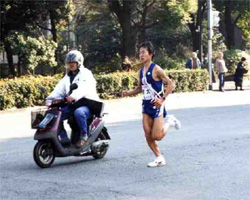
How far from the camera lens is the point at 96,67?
130ft

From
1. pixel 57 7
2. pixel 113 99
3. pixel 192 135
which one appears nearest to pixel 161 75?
pixel 192 135

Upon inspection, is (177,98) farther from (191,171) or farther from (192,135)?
(191,171)

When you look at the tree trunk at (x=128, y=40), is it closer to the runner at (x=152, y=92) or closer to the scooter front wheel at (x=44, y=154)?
the scooter front wheel at (x=44, y=154)

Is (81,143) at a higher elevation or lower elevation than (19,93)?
higher

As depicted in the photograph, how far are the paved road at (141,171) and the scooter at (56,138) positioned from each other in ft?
0.56

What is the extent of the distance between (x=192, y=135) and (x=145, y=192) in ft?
18.5

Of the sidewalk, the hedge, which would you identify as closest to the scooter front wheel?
the sidewalk

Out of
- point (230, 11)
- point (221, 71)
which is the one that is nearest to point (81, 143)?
point (221, 71)

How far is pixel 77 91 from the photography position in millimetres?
10281

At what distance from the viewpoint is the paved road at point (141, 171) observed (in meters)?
8.05

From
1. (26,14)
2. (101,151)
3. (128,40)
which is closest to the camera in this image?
(101,151)

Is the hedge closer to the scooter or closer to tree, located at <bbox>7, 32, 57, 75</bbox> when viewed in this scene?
the scooter

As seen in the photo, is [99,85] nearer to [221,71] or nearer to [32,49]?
[221,71]

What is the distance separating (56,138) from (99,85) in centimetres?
1489
